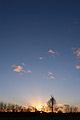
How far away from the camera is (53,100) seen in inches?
3652

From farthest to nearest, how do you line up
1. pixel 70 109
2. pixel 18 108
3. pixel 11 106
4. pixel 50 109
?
pixel 70 109 < pixel 11 106 < pixel 18 108 < pixel 50 109

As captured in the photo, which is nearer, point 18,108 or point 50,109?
point 50,109

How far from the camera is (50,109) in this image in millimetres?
91250

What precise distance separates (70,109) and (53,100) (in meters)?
52.7

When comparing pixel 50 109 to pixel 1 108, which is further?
pixel 1 108

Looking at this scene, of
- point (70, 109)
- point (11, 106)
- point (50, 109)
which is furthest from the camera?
point (70, 109)

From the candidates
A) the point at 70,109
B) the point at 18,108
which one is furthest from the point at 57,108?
the point at 70,109

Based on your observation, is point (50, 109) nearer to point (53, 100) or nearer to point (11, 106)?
point (53, 100)

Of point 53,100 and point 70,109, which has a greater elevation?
point 53,100

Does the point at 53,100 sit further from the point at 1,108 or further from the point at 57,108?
the point at 1,108

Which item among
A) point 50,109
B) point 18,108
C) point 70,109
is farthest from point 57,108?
point 70,109

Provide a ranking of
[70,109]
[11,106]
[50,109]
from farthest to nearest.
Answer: [70,109]
[11,106]
[50,109]

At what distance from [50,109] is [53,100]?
5707 mm

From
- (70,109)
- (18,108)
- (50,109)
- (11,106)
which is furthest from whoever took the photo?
(70,109)
